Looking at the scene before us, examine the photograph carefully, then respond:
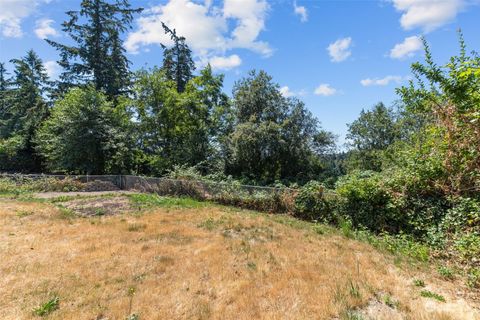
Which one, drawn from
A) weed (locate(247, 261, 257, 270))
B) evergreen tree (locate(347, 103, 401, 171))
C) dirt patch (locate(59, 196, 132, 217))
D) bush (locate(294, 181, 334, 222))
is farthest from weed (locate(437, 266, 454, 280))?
evergreen tree (locate(347, 103, 401, 171))

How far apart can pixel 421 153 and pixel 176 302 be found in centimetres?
715

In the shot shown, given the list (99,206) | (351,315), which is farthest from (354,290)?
(99,206)

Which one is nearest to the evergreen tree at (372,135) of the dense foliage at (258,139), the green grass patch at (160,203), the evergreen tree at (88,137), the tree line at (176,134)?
the dense foliage at (258,139)

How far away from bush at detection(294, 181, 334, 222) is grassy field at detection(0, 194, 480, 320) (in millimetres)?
1397

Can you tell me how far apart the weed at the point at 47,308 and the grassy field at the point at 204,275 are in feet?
0.04

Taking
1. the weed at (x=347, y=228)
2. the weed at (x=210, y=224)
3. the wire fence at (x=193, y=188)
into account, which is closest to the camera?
the weed at (x=347, y=228)

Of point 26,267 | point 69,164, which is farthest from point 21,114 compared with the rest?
point 26,267

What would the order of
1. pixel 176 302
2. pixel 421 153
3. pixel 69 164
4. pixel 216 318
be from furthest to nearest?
pixel 69 164, pixel 421 153, pixel 176 302, pixel 216 318

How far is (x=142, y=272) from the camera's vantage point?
14.3 feet

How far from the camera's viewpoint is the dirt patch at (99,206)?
8914 millimetres

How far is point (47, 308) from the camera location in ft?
10.5

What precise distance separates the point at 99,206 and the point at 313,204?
7680 millimetres

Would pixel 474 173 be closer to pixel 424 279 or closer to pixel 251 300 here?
pixel 424 279

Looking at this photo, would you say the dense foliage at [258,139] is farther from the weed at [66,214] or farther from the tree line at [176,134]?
the weed at [66,214]
